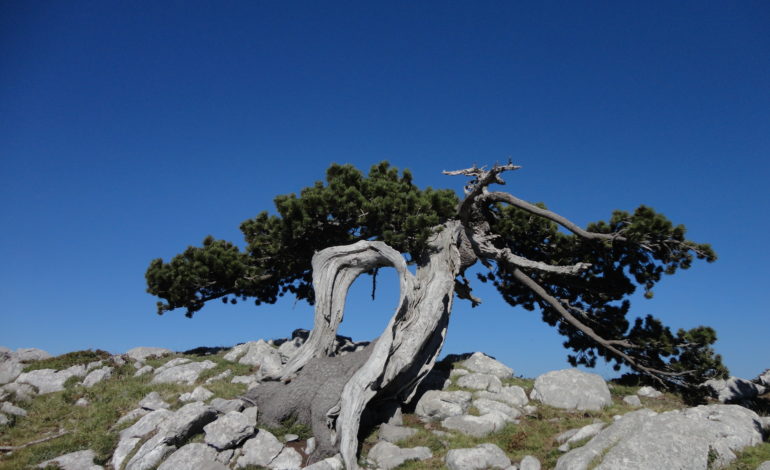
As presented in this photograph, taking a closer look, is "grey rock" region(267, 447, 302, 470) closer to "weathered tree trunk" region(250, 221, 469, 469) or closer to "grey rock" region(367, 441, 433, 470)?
"weathered tree trunk" region(250, 221, 469, 469)

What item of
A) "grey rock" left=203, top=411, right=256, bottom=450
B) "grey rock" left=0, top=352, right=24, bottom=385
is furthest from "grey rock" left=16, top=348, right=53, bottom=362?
"grey rock" left=203, top=411, right=256, bottom=450

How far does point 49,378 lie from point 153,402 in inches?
309

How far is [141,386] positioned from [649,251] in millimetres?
21167

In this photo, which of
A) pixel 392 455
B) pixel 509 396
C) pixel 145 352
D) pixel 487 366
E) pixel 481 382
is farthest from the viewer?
pixel 145 352

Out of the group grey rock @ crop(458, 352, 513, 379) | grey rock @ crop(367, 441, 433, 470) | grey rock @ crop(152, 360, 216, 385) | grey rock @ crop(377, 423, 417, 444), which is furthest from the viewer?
grey rock @ crop(458, 352, 513, 379)

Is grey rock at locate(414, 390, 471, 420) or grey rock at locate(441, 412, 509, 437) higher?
grey rock at locate(414, 390, 471, 420)

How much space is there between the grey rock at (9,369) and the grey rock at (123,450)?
11981 mm

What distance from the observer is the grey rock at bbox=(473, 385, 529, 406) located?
1744 cm

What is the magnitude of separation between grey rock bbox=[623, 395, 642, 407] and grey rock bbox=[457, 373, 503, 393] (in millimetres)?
4555

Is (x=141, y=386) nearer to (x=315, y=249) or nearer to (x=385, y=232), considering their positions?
(x=315, y=249)

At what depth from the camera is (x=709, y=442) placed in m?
11.0

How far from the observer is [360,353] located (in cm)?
1702

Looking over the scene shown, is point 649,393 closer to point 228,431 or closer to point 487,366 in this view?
point 487,366

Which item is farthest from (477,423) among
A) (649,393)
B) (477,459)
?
(649,393)
